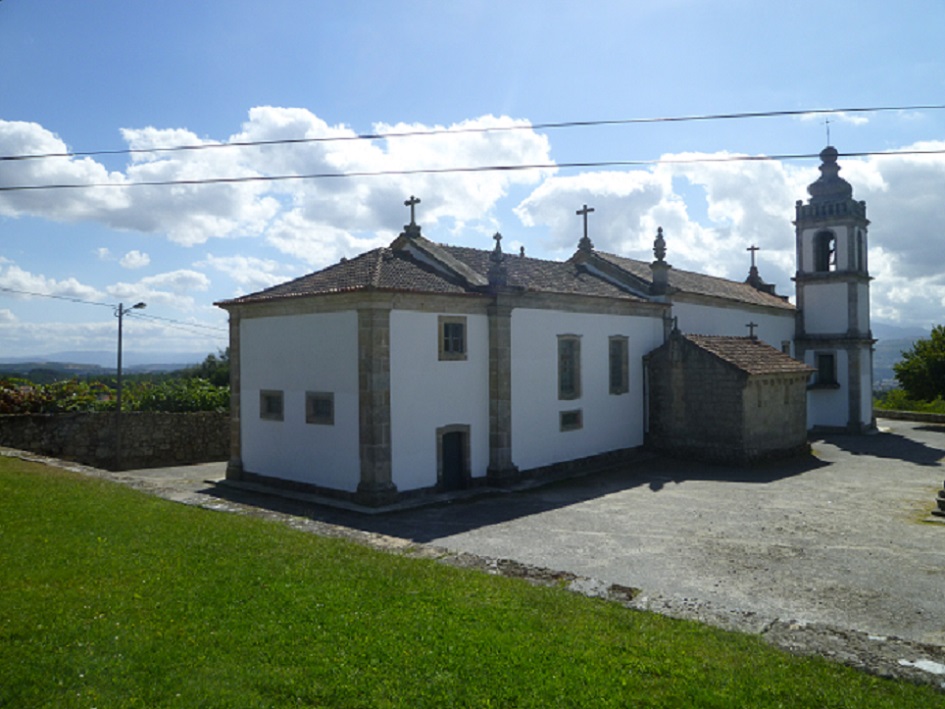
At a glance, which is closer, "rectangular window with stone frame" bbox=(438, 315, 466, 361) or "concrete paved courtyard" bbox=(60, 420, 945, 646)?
"concrete paved courtyard" bbox=(60, 420, 945, 646)

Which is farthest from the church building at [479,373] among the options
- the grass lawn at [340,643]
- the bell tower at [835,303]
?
the bell tower at [835,303]

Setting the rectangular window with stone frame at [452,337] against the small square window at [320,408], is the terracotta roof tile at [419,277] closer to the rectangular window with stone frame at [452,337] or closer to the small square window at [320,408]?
the rectangular window with stone frame at [452,337]

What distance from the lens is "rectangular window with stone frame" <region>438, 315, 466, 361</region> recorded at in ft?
56.0

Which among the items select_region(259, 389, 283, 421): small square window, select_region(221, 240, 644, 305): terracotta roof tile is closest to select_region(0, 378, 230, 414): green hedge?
select_region(221, 240, 644, 305): terracotta roof tile

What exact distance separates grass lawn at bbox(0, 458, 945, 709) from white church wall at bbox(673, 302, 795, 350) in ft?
65.7

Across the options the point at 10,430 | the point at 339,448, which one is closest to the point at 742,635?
the point at 339,448

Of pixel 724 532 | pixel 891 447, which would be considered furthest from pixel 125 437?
pixel 891 447

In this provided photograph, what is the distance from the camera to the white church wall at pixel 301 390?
53.0ft

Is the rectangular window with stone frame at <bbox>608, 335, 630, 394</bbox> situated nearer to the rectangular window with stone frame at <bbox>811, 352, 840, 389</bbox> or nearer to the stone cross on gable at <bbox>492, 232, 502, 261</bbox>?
the stone cross on gable at <bbox>492, 232, 502, 261</bbox>

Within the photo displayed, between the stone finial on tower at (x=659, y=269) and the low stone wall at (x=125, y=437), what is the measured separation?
1653cm

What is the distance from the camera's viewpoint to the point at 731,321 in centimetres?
2912

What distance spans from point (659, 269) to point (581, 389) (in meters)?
6.46

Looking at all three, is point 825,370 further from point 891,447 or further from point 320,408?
point 320,408

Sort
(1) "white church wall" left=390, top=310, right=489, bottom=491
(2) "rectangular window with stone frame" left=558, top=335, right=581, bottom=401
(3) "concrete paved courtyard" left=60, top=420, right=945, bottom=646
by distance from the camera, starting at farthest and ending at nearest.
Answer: (2) "rectangular window with stone frame" left=558, top=335, right=581, bottom=401, (1) "white church wall" left=390, top=310, right=489, bottom=491, (3) "concrete paved courtyard" left=60, top=420, right=945, bottom=646
